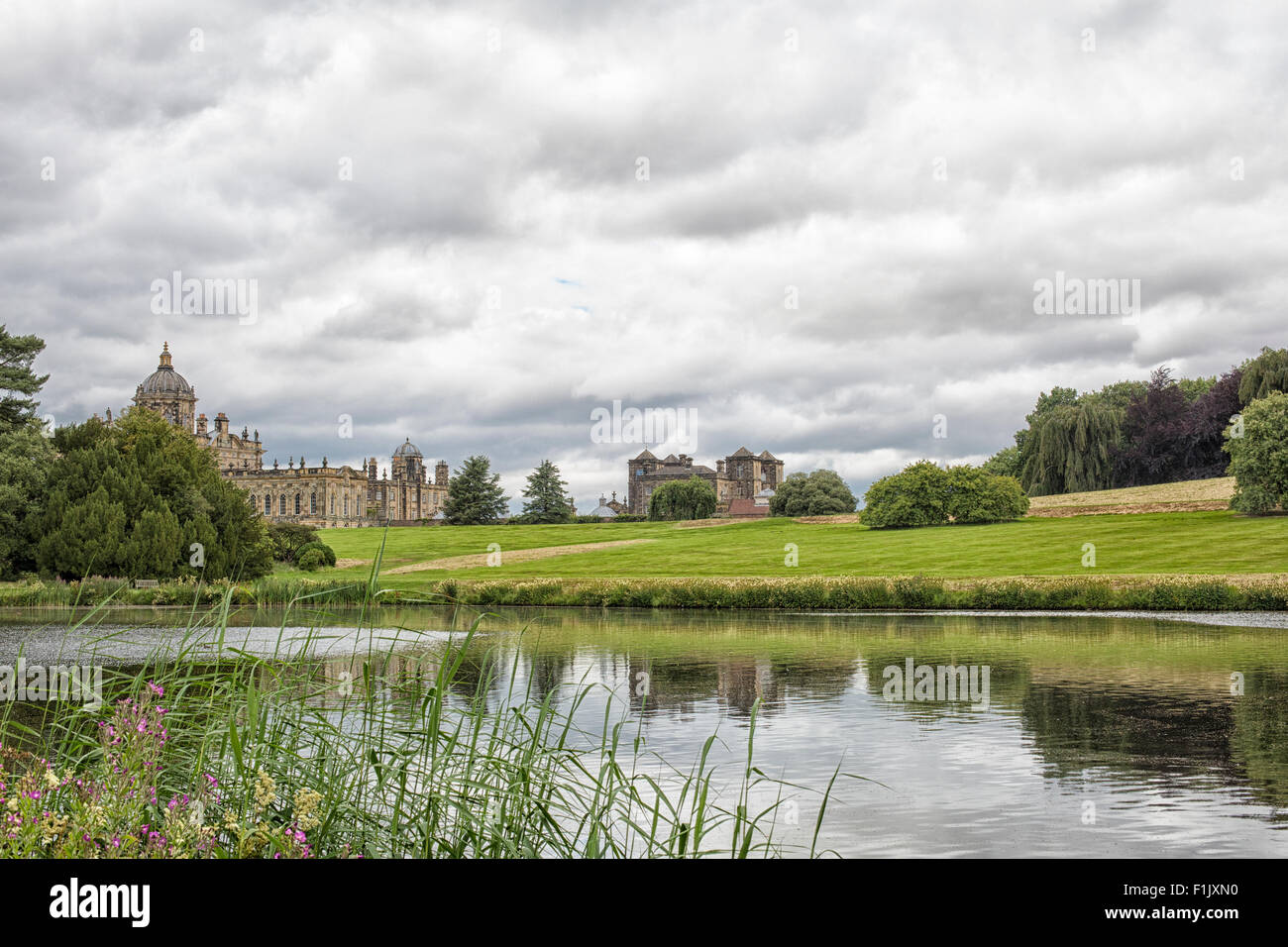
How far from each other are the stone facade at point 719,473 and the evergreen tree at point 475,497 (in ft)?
249

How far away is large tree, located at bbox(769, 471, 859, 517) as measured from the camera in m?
84.1

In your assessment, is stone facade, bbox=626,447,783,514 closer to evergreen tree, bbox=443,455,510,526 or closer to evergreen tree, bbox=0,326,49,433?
evergreen tree, bbox=443,455,510,526

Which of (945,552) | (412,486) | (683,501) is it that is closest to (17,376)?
(945,552)

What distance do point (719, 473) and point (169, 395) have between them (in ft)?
293

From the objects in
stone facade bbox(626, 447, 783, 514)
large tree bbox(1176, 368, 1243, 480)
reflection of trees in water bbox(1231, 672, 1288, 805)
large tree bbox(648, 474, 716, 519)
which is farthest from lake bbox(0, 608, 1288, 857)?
stone facade bbox(626, 447, 783, 514)

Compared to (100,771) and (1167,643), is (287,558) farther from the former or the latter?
(100,771)

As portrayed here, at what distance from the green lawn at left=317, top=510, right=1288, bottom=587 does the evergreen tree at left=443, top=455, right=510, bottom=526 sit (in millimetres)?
28489

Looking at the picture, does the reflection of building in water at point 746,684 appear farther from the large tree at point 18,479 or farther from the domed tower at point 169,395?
the domed tower at point 169,395

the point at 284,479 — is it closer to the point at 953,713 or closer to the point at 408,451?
the point at 408,451

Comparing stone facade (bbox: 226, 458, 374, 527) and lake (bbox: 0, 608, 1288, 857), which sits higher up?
stone facade (bbox: 226, 458, 374, 527)

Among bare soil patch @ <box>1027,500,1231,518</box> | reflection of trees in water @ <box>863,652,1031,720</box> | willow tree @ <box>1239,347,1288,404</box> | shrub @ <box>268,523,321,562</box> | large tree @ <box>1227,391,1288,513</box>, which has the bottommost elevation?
reflection of trees in water @ <box>863,652,1031,720</box>

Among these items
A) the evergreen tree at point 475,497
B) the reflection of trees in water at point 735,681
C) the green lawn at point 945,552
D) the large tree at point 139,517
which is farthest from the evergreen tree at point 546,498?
the reflection of trees in water at point 735,681
